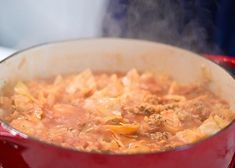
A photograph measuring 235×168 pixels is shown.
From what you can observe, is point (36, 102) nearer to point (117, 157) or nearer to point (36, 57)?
point (36, 57)

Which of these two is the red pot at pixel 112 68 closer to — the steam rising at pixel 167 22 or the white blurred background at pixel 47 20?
the steam rising at pixel 167 22

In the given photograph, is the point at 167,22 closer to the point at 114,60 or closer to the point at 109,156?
the point at 114,60

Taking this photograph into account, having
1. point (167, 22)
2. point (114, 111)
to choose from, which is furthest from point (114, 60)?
point (167, 22)

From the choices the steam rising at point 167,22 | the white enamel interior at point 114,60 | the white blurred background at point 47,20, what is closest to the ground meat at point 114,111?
the white enamel interior at point 114,60

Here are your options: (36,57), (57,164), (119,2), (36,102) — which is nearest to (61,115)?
(36,102)

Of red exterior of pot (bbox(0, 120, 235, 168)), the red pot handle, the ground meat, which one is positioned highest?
the red pot handle

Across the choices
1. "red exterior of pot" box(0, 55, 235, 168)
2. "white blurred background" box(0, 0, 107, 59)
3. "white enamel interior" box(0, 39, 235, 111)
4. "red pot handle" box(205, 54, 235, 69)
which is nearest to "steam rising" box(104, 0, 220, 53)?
"white blurred background" box(0, 0, 107, 59)

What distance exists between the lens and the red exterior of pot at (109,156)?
2.10 feet

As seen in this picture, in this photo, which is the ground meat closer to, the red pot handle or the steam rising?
the red pot handle

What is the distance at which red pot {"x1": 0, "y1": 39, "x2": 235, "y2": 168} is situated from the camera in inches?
25.5

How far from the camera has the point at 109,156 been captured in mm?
634

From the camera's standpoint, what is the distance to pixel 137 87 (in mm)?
1133

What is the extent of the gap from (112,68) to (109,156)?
2.13ft

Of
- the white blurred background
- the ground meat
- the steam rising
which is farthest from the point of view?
the white blurred background
